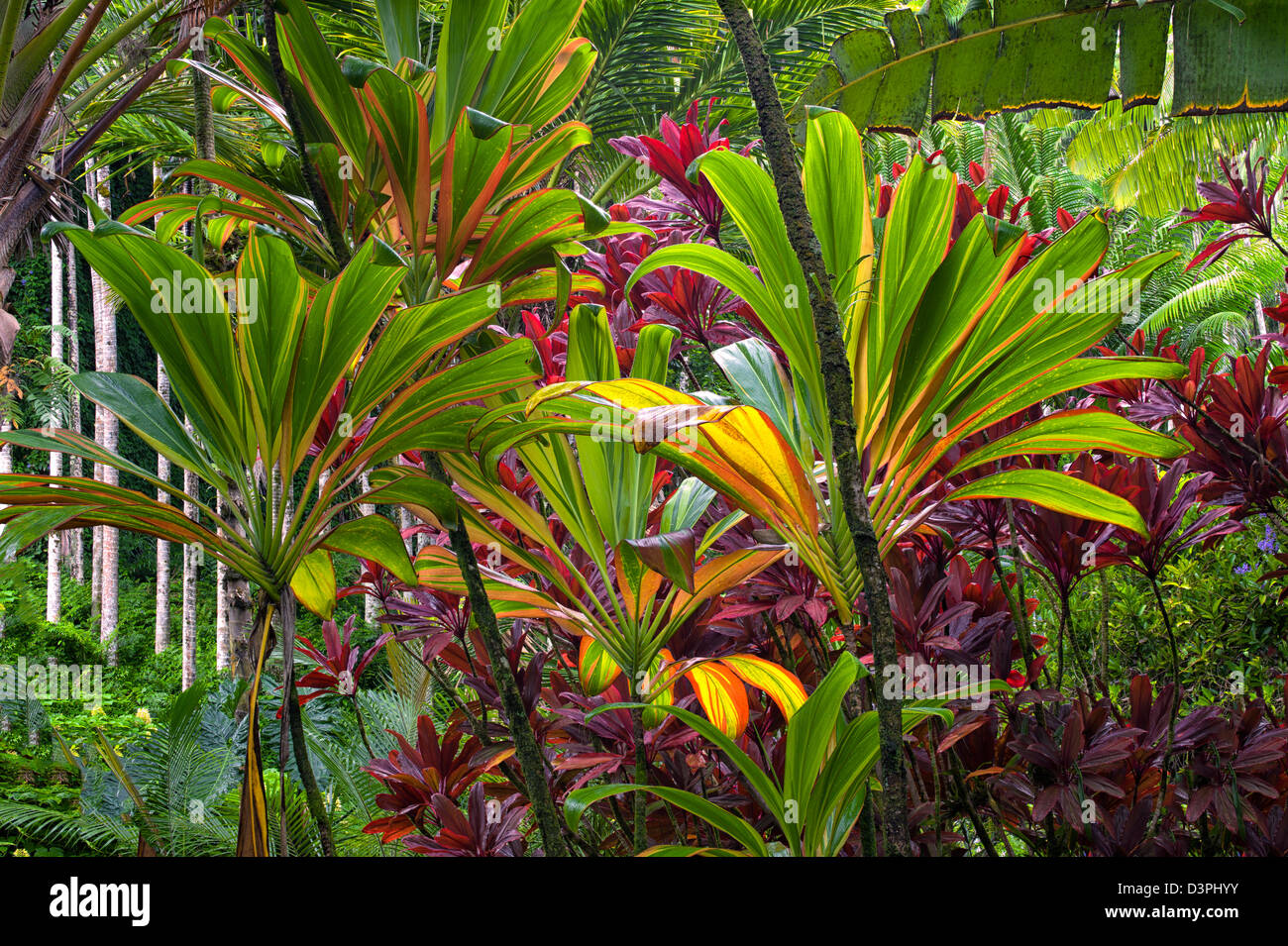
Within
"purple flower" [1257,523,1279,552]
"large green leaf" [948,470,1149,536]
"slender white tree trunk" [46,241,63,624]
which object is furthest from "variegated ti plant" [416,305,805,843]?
"slender white tree trunk" [46,241,63,624]

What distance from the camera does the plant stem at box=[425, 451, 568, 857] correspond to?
2.89 feet

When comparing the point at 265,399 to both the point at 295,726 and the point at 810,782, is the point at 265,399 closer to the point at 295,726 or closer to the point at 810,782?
the point at 295,726

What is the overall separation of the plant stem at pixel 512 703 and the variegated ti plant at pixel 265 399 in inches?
2.7

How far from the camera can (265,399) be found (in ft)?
2.78

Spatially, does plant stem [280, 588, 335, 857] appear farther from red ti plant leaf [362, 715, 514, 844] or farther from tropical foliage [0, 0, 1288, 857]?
red ti plant leaf [362, 715, 514, 844]

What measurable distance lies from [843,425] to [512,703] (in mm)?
506

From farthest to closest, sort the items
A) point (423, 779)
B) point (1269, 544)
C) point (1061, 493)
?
point (1269, 544) < point (423, 779) < point (1061, 493)

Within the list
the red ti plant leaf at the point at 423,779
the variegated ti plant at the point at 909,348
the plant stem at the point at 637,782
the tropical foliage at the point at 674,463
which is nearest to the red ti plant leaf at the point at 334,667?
the tropical foliage at the point at 674,463

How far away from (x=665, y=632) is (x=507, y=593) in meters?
0.20

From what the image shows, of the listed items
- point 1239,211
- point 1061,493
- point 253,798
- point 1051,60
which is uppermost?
point 1051,60

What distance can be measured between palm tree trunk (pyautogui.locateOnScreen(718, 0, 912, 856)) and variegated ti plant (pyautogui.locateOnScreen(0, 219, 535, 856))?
0.32m

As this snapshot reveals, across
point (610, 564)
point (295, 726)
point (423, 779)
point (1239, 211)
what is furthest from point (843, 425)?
point (1239, 211)

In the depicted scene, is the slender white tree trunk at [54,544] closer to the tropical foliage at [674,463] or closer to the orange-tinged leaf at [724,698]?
the tropical foliage at [674,463]

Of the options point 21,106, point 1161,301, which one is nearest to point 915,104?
point 21,106
